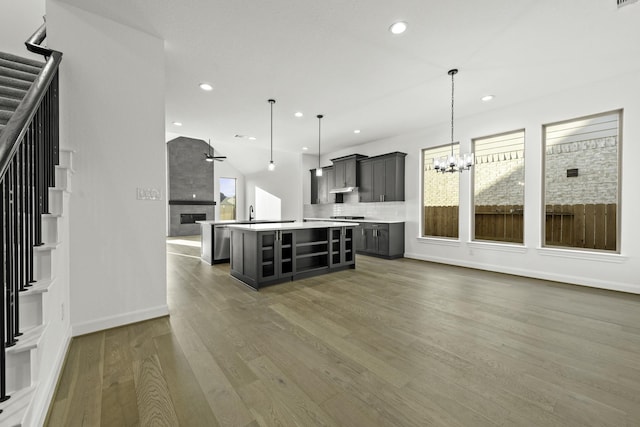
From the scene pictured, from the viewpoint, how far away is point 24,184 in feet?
4.81

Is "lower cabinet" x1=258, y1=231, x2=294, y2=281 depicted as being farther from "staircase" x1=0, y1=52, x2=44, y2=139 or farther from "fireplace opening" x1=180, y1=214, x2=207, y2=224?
"fireplace opening" x1=180, y1=214, x2=207, y2=224

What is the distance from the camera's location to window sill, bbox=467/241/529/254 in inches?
179

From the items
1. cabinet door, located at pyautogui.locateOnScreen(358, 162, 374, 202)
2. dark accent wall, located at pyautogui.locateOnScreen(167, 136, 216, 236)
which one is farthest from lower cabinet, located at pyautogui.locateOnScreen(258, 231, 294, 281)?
dark accent wall, located at pyautogui.locateOnScreen(167, 136, 216, 236)

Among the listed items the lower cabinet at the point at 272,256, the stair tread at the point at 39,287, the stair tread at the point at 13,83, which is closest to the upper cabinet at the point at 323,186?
the lower cabinet at the point at 272,256

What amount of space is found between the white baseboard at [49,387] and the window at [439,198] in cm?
590

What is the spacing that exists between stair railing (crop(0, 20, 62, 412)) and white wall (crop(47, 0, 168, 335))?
8.5 inches

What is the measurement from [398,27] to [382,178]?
411cm

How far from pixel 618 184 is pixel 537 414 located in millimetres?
4109

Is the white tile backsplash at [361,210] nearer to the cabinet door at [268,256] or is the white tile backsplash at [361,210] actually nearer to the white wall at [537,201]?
the white wall at [537,201]

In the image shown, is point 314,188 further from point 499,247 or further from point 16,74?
point 16,74

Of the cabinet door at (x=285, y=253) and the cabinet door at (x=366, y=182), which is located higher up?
the cabinet door at (x=366, y=182)

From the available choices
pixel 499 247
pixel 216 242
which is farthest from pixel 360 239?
pixel 216 242

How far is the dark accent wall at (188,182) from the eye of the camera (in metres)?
10.8

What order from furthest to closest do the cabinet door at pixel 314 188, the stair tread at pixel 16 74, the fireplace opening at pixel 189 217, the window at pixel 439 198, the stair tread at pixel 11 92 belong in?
the fireplace opening at pixel 189 217 < the cabinet door at pixel 314 188 < the window at pixel 439 198 < the stair tread at pixel 16 74 < the stair tread at pixel 11 92
